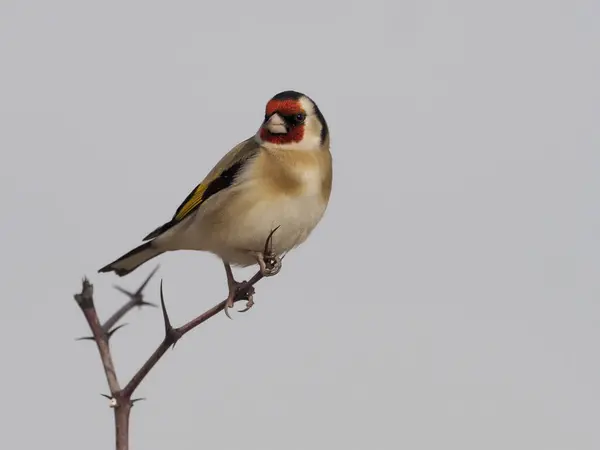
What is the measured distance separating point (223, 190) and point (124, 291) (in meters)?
2.61

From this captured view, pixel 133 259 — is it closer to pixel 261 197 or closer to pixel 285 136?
pixel 261 197

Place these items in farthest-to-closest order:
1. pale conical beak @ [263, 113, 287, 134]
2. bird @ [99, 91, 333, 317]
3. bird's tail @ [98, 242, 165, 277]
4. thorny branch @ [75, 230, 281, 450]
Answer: bird's tail @ [98, 242, 165, 277] < pale conical beak @ [263, 113, 287, 134] < bird @ [99, 91, 333, 317] < thorny branch @ [75, 230, 281, 450]

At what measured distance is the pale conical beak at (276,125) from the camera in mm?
7684

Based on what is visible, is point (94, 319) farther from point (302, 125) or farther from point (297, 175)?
point (302, 125)

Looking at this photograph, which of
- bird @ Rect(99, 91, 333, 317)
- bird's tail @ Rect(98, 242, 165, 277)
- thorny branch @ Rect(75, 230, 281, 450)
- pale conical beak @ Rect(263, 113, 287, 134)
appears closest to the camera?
thorny branch @ Rect(75, 230, 281, 450)

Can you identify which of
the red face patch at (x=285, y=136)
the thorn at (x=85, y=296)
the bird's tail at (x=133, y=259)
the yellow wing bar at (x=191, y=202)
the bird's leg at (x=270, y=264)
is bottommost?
the bird's tail at (x=133, y=259)

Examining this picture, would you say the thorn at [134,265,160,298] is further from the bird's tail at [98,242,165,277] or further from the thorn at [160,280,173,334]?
the bird's tail at [98,242,165,277]

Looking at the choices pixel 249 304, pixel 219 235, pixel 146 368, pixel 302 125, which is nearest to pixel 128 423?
pixel 146 368

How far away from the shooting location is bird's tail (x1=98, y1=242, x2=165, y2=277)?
26.2 ft

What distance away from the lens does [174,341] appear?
430 centimetres

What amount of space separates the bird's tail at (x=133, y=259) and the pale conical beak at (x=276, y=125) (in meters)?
1.29

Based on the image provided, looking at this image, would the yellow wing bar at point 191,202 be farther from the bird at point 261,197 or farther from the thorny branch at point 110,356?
the thorny branch at point 110,356

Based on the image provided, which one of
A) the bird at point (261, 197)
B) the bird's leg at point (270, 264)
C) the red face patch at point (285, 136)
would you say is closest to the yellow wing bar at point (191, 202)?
the bird at point (261, 197)

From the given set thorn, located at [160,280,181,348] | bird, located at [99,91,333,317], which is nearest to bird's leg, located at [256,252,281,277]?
bird, located at [99,91,333,317]
